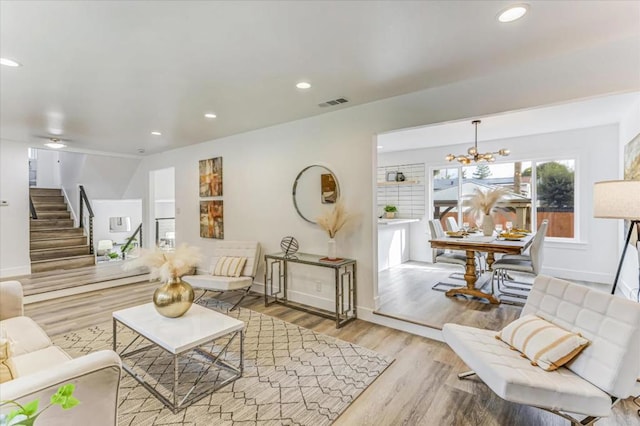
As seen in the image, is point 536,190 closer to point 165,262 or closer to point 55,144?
point 165,262

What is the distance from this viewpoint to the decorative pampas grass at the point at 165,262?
2566 mm

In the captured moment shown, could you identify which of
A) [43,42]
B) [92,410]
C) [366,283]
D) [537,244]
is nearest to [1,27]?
[43,42]

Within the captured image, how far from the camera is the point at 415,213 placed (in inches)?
271

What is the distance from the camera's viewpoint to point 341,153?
12.3 ft

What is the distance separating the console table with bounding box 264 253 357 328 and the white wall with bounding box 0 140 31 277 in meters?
4.59

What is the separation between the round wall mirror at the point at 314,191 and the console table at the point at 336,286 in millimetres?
589

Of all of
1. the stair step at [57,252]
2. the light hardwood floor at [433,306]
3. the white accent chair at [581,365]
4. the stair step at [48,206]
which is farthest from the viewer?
the stair step at [48,206]

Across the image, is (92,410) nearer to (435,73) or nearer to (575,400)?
(575,400)

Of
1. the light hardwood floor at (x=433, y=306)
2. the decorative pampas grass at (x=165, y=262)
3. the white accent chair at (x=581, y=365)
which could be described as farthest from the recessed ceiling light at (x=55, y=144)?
the white accent chair at (x=581, y=365)

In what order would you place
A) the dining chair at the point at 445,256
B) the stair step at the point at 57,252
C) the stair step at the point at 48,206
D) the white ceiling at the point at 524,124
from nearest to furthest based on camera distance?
the white ceiling at the point at 524,124 < the dining chair at the point at 445,256 < the stair step at the point at 57,252 < the stair step at the point at 48,206

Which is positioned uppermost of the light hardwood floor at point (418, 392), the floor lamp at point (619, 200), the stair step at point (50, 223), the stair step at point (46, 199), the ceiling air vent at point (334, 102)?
the ceiling air vent at point (334, 102)

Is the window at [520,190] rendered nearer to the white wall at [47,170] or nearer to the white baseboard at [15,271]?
the white baseboard at [15,271]

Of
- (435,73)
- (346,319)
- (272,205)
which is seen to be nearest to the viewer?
(435,73)

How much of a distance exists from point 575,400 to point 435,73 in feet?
8.08
